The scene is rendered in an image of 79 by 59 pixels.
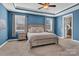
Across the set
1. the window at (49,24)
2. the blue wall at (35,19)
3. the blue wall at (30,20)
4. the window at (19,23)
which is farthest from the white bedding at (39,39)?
the window at (49,24)

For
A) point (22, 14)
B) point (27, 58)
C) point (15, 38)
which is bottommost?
point (15, 38)

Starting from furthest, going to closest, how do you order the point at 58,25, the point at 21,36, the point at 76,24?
the point at 58,25, the point at 21,36, the point at 76,24

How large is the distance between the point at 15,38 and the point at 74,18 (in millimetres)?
4641

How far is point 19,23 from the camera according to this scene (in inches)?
268

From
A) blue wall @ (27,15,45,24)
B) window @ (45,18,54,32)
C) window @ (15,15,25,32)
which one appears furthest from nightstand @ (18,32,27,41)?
window @ (45,18,54,32)

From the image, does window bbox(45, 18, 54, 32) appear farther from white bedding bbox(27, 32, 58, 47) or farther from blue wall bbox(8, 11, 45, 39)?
white bedding bbox(27, 32, 58, 47)

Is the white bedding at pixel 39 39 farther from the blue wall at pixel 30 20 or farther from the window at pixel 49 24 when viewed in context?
the window at pixel 49 24

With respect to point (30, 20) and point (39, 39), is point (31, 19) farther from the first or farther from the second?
point (39, 39)

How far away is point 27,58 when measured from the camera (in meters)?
1.00

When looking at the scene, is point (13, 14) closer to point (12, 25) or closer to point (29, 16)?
point (12, 25)

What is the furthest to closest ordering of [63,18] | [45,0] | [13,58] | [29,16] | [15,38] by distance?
1. [63,18]
2. [29,16]
3. [15,38]
4. [45,0]
5. [13,58]

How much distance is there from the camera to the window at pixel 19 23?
665 cm

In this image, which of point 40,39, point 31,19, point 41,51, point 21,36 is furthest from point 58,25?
point 41,51

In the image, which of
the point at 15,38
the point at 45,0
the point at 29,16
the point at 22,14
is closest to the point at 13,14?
the point at 22,14
